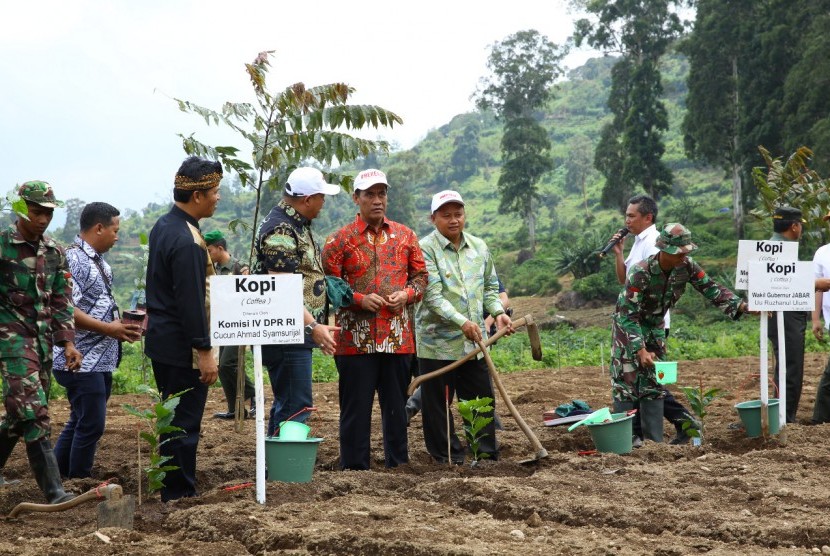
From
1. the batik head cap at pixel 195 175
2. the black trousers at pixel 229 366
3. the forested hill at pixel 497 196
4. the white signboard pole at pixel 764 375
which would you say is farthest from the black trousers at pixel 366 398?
the forested hill at pixel 497 196

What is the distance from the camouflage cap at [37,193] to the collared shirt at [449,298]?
234 cm

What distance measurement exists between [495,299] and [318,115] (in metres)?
2.57

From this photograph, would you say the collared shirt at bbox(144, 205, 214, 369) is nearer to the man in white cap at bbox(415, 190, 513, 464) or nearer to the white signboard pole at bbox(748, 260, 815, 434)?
the man in white cap at bbox(415, 190, 513, 464)

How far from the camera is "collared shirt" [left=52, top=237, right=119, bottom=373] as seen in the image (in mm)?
5836

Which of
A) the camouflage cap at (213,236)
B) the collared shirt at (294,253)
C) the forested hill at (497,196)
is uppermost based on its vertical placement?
the forested hill at (497,196)

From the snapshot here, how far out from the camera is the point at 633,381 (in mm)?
6684

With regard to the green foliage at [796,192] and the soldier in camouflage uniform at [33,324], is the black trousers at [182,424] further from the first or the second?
the green foliage at [796,192]

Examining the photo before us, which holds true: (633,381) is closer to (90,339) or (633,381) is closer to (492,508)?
(492,508)

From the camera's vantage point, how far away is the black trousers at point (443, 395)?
631 cm

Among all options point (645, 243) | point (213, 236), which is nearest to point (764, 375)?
point (645, 243)

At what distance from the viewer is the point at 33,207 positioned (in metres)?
5.05

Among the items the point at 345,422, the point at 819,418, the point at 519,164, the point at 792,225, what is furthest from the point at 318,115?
the point at 519,164

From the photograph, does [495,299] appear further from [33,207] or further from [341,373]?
[33,207]

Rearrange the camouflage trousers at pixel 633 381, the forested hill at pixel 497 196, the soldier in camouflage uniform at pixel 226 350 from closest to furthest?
1. the camouflage trousers at pixel 633 381
2. the soldier in camouflage uniform at pixel 226 350
3. the forested hill at pixel 497 196
